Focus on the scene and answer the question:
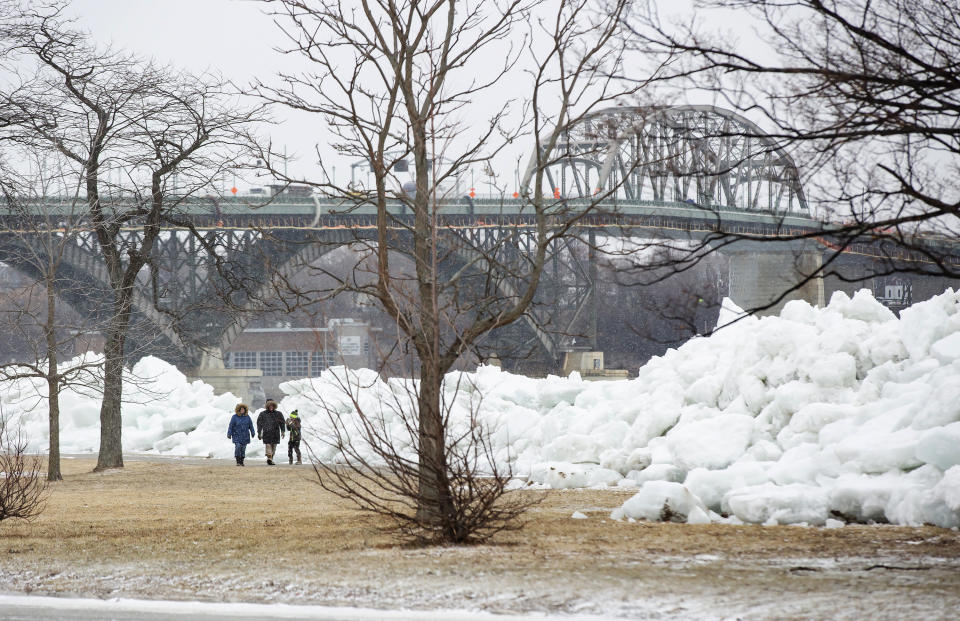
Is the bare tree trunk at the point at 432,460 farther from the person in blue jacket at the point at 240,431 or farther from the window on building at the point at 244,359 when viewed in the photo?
the window on building at the point at 244,359

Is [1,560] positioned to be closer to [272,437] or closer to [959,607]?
[959,607]

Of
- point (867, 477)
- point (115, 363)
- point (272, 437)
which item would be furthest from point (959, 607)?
point (272, 437)

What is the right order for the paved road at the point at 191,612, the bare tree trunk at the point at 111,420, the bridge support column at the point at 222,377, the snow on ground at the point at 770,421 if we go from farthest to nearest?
the bridge support column at the point at 222,377, the bare tree trunk at the point at 111,420, the snow on ground at the point at 770,421, the paved road at the point at 191,612

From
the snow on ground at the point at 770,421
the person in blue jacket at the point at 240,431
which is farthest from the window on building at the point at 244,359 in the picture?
the person in blue jacket at the point at 240,431

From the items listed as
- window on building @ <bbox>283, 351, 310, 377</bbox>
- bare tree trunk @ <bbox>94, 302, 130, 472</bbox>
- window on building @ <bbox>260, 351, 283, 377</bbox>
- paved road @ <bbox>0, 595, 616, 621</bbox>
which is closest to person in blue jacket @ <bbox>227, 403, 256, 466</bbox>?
bare tree trunk @ <bbox>94, 302, 130, 472</bbox>

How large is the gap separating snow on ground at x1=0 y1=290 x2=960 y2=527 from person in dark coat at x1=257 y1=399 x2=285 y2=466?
1282mm

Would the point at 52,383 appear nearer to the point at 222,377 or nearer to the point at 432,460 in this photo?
the point at 432,460

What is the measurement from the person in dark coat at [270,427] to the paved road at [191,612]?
17.5m

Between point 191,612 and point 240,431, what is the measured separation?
59.4 feet

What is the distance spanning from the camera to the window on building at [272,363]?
3265 inches

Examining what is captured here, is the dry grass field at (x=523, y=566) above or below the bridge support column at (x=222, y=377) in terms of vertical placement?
below

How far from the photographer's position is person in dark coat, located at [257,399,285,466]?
2367cm

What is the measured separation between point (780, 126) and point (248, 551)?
16.2ft

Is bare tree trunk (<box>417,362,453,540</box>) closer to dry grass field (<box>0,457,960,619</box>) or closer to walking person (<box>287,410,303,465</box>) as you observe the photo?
dry grass field (<box>0,457,960,619</box>)
